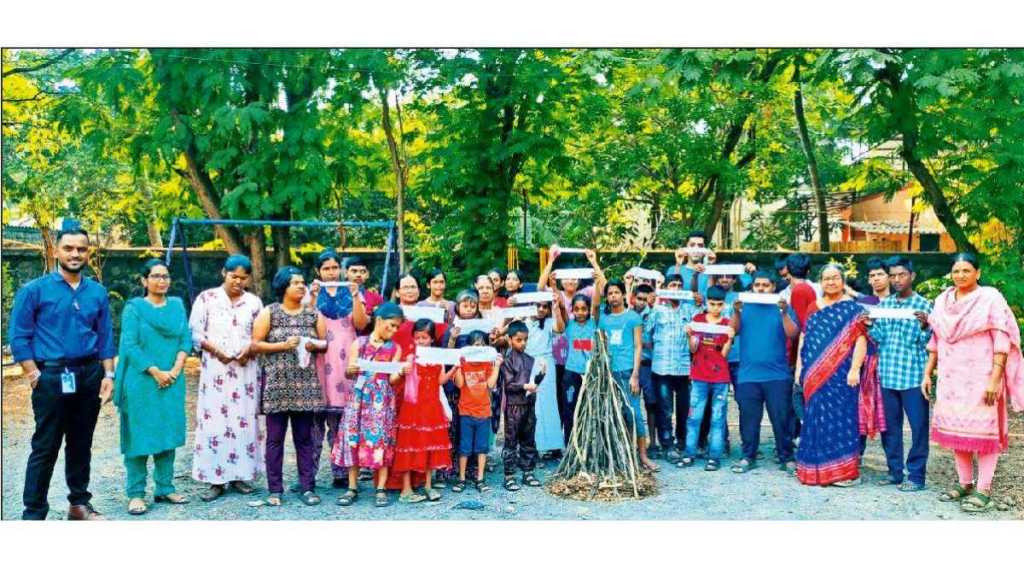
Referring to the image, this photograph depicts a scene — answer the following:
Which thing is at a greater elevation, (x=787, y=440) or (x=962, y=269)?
(x=962, y=269)

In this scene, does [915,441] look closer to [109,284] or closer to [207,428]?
[207,428]

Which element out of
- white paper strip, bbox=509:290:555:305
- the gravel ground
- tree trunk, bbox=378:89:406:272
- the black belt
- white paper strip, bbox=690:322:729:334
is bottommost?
the gravel ground

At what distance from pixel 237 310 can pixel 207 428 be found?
761 millimetres

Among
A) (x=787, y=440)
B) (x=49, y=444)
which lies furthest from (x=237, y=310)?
(x=787, y=440)

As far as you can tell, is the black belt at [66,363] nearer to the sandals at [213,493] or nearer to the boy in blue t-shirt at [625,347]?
the sandals at [213,493]

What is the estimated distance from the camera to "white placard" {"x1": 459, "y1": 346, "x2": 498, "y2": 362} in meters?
5.46

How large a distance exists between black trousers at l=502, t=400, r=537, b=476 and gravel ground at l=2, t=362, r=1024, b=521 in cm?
18

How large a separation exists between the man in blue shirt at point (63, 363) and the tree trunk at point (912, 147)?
19.3 feet

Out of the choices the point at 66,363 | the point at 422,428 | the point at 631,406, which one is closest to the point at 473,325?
the point at 422,428

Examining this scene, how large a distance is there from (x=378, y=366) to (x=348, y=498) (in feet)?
2.79

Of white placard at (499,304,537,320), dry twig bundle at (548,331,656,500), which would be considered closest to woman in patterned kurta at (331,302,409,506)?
white placard at (499,304,537,320)

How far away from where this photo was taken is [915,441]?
18.5 ft

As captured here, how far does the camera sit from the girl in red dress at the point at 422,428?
5359 millimetres

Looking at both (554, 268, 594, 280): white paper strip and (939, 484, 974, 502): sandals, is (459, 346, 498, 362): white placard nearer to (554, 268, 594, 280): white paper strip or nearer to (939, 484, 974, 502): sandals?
(554, 268, 594, 280): white paper strip
